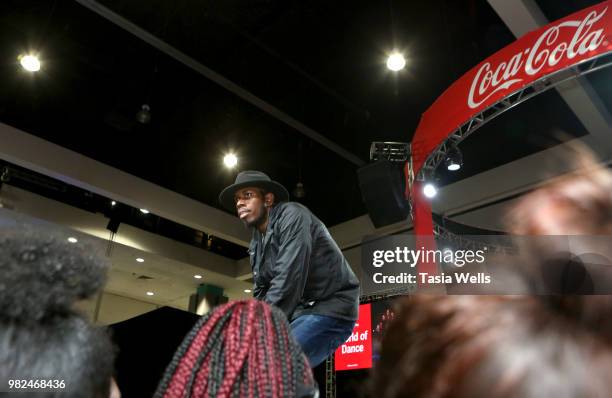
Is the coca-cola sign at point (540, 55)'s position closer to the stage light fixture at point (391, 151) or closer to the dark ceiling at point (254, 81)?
the dark ceiling at point (254, 81)

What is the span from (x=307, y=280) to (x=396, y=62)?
307 cm

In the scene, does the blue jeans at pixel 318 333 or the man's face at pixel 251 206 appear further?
the man's face at pixel 251 206

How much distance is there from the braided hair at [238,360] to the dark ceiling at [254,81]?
3931 millimetres

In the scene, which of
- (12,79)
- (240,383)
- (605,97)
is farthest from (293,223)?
(12,79)

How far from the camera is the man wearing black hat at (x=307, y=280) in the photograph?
179 centimetres

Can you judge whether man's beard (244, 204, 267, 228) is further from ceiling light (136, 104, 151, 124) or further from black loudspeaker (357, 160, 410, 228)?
ceiling light (136, 104, 151, 124)

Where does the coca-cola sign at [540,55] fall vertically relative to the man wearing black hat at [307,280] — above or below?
above

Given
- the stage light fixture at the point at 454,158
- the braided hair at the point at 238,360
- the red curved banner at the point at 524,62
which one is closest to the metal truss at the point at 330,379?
the stage light fixture at the point at 454,158

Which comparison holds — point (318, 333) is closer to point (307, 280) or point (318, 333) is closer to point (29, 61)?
point (307, 280)

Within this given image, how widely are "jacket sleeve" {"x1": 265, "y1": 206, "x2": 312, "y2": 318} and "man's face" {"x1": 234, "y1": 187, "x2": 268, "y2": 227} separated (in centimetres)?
33

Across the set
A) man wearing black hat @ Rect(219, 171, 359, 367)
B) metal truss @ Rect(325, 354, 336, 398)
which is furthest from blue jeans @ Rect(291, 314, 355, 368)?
metal truss @ Rect(325, 354, 336, 398)

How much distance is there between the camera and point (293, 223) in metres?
1.99

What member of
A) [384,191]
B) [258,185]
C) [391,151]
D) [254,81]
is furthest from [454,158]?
[258,185]

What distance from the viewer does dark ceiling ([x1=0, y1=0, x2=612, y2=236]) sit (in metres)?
4.25
